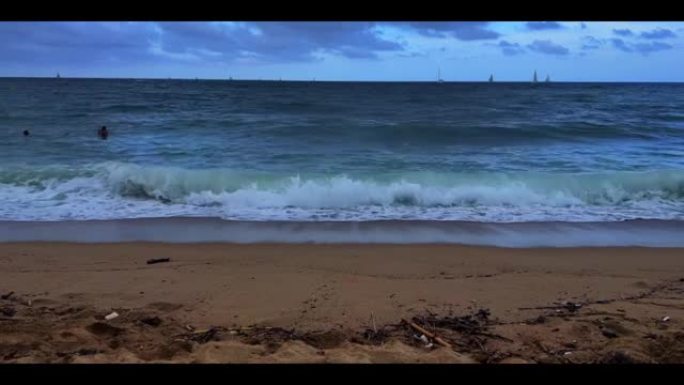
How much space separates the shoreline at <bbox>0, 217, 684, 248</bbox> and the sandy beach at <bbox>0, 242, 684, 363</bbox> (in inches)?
12.9

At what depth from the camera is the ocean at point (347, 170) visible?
8836 mm

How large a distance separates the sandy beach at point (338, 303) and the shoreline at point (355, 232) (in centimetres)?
33

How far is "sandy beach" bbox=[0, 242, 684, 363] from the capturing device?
3400 mm

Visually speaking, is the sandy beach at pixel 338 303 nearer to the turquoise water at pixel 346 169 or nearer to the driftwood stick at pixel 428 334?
the driftwood stick at pixel 428 334

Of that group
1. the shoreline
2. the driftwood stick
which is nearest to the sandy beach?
the driftwood stick

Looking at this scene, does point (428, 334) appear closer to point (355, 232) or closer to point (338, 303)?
point (338, 303)

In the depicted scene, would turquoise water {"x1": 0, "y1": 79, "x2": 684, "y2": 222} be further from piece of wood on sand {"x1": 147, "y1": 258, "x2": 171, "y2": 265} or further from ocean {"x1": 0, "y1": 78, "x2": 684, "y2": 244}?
piece of wood on sand {"x1": 147, "y1": 258, "x2": 171, "y2": 265}

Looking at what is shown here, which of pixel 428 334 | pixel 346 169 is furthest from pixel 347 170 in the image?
pixel 428 334

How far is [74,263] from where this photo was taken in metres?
5.93

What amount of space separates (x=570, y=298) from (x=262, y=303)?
8.96 ft

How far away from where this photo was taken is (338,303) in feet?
15.1

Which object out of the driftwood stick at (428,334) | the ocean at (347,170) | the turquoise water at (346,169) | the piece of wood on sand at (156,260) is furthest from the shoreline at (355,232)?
the driftwood stick at (428,334)

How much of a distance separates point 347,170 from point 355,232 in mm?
5057
